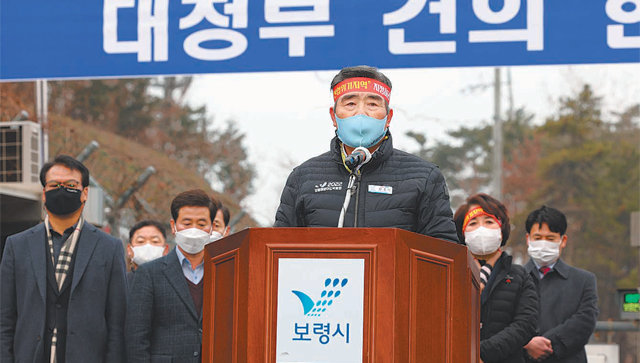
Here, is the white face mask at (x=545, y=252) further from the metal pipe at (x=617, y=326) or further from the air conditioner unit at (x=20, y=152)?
the air conditioner unit at (x=20, y=152)

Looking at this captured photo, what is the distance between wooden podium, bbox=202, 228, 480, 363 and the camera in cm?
409

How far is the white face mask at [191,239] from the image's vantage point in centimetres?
692

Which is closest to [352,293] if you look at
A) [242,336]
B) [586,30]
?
[242,336]

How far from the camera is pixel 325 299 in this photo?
162 inches

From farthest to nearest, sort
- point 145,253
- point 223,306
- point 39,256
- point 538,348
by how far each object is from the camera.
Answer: point 145,253 < point 538,348 < point 39,256 < point 223,306

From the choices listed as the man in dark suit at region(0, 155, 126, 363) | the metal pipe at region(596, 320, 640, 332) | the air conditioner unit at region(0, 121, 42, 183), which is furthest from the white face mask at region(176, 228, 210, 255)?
the metal pipe at region(596, 320, 640, 332)

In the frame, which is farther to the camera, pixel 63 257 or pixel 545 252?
pixel 545 252

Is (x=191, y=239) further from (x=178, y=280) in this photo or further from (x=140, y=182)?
(x=140, y=182)

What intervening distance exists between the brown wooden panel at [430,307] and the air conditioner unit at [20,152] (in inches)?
269

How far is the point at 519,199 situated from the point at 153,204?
18617mm

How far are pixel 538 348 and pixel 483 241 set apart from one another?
1000 mm

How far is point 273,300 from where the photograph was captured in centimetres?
416

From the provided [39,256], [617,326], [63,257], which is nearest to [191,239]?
[63,257]

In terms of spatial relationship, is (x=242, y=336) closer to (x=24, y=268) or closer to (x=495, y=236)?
(x=24, y=268)
